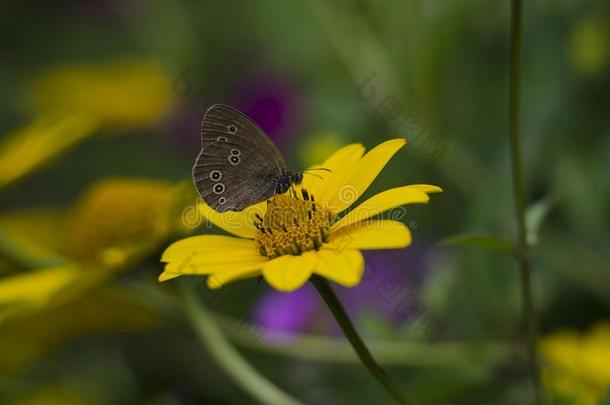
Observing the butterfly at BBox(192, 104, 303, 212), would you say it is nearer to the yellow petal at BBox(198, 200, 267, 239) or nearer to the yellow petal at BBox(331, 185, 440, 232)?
the yellow petal at BBox(198, 200, 267, 239)

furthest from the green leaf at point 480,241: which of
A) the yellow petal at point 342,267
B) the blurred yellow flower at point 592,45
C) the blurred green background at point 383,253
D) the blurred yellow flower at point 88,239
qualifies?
the blurred yellow flower at point 592,45

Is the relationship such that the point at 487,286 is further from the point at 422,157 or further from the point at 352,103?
the point at 352,103

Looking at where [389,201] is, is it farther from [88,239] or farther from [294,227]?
[88,239]

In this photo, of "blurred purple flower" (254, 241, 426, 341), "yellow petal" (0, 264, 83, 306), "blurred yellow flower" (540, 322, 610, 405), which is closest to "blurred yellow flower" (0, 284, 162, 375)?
"blurred purple flower" (254, 241, 426, 341)

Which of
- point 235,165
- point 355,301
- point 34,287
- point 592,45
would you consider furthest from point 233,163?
point 592,45

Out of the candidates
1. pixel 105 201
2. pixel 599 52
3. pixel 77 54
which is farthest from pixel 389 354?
pixel 77 54
